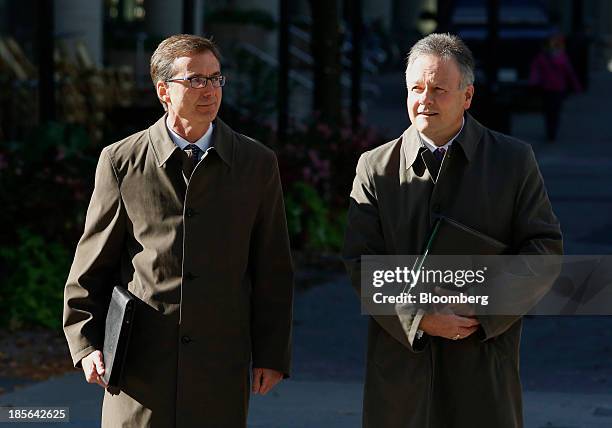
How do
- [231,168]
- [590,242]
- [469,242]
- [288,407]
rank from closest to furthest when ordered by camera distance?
[469,242] < [231,168] < [288,407] < [590,242]

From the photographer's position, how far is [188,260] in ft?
14.4

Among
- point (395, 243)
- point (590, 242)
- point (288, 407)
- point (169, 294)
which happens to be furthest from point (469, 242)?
point (590, 242)

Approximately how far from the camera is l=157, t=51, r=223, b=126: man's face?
171 inches

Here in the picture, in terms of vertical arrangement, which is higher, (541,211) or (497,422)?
(541,211)

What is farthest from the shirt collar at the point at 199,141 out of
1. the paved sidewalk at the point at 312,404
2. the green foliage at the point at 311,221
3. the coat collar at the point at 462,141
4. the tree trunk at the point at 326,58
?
the tree trunk at the point at 326,58

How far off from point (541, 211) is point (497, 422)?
61 centimetres

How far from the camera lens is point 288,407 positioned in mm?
7379

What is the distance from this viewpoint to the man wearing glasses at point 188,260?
14.4 ft

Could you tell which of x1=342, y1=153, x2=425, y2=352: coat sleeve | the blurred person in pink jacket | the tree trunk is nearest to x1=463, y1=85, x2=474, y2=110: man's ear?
x1=342, y1=153, x2=425, y2=352: coat sleeve

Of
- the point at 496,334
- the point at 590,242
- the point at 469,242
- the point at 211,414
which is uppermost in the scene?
the point at 469,242

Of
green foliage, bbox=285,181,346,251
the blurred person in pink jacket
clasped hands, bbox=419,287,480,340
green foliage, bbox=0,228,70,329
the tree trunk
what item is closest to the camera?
clasped hands, bbox=419,287,480,340

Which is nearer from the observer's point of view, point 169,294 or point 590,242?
point 169,294

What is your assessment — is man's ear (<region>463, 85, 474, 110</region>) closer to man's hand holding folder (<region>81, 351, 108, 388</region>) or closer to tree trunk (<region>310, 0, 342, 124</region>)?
man's hand holding folder (<region>81, 351, 108, 388</region>)

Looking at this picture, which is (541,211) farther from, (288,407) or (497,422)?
(288,407)
